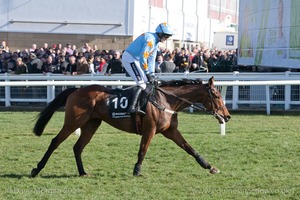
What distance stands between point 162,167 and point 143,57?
1473mm

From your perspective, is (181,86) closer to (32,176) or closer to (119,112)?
(119,112)

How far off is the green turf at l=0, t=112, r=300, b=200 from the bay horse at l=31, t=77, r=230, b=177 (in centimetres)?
31

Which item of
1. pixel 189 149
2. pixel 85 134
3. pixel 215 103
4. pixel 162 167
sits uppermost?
pixel 215 103

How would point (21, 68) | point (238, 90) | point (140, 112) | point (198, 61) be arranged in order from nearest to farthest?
point (140, 112)
point (238, 90)
point (21, 68)
point (198, 61)

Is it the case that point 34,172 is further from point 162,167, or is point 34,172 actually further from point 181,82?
point 181,82

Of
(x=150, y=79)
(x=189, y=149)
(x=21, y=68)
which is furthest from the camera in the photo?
(x=21, y=68)

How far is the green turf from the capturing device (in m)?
7.62

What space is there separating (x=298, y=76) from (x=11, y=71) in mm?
8798

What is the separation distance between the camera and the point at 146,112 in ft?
28.6

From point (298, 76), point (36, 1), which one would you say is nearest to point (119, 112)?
point (298, 76)

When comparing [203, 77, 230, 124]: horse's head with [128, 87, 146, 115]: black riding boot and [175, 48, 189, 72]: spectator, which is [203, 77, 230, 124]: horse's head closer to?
[128, 87, 146, 115]: black riding boot

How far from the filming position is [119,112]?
28.9 feet

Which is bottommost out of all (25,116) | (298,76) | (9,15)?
(25,116)

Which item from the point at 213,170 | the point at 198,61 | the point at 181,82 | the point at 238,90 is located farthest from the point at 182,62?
the point at 213,170
